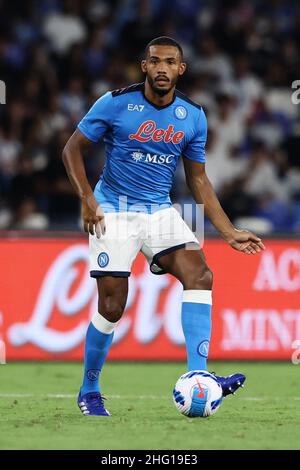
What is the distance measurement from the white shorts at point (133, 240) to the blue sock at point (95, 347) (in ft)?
1.09

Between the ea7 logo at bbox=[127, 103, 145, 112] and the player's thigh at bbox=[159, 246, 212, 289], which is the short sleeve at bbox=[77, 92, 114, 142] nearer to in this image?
the ea7 logo at bbox=[127, 103, 145, 112]

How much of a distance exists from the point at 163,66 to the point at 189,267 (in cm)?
124

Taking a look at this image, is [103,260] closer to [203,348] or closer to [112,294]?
[112,294]

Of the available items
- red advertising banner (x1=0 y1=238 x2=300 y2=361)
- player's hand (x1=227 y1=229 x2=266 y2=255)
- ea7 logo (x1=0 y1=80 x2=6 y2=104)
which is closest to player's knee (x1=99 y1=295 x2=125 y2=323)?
player's hand (x1=227 y1=229 x2=266 y2=255)

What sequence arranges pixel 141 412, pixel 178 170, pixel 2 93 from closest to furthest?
pixel 141 412, pixel 2 93, pixel 178 170

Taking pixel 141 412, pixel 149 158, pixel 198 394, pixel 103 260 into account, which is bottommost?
pixel 141 412

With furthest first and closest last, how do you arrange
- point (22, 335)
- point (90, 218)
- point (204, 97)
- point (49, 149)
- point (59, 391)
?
point (204, 97)
point (49, 149)
point (22, 335)
point (59, 391)
point (90, 218)

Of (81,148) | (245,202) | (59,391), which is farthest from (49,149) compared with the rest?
(81,148)

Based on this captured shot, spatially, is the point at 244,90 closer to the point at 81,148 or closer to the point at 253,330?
the point at 253,330

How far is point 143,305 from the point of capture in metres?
11.3

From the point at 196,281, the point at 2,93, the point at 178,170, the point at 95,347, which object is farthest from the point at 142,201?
the point at 2,93

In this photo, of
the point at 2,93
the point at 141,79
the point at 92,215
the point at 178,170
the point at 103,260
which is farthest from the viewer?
the point at 141,79

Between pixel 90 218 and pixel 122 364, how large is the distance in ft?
14.1

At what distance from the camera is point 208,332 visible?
7.18m
